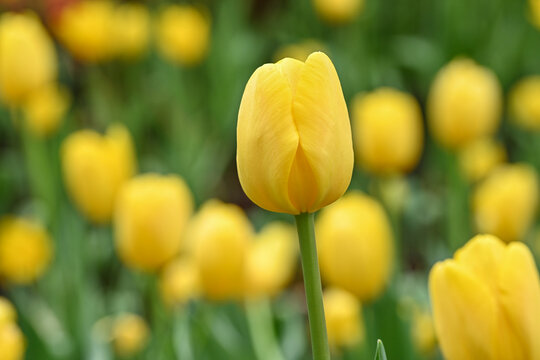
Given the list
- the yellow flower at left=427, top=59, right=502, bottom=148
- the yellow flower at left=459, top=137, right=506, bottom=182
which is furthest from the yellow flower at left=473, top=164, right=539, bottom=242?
the yellow flower at left=459, top=137, right=506, bottom=182

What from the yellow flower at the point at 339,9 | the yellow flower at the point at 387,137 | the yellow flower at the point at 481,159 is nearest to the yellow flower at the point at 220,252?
the yellow flower at the point at 387,137

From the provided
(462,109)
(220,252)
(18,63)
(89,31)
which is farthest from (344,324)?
(89,31)

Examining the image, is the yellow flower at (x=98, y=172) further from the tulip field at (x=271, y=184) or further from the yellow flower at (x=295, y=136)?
the yellow flower at (x=295, y=136)

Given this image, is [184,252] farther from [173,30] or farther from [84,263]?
[173,30]

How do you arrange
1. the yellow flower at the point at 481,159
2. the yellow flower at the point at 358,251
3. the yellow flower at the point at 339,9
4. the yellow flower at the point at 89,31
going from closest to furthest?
the yellow flower at the point at 358,251 < the yellow flower at the point at 481,159 < the yellow flower at the point at 89,31 < the yellow flower at the point at 339,9

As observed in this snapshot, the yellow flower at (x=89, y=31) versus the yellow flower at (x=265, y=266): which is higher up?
the yellow flower at (x=89, y=31)

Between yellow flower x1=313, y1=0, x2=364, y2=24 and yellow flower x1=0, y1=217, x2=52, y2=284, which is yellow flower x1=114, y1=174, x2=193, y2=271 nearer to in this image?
yellow flower x1=0, y1=217, x2=52, y2=284

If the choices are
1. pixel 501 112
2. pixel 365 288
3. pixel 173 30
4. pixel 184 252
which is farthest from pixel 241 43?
pixel 365 288
